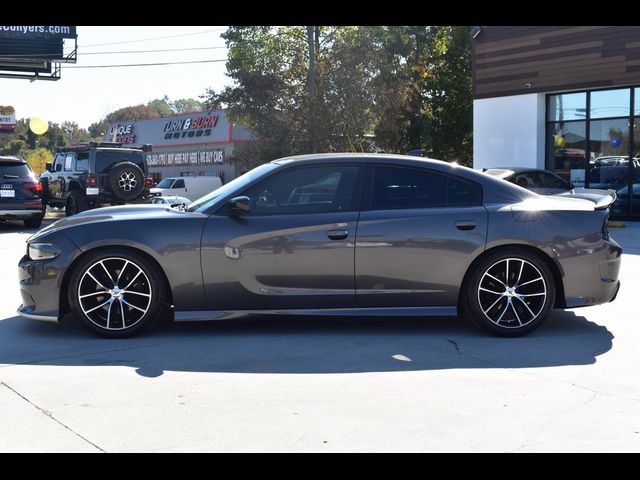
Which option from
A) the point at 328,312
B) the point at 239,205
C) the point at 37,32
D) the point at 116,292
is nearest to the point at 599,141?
the point at 328,312

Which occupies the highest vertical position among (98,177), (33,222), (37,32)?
(37,32)

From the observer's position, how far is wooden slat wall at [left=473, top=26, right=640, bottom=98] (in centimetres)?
1794

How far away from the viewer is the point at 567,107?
772 inches

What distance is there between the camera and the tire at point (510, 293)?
6.19m

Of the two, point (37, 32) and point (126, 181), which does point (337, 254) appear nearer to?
point (126, 181)

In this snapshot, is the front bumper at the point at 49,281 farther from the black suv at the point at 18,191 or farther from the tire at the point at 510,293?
the black suv at the point at 18,191

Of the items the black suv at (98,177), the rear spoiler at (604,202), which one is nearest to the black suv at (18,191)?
the black suv at (98,177)

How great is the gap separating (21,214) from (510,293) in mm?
14467

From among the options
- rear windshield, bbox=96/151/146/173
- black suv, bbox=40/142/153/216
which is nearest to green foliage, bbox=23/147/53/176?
black suv, bbox=40/142/153/216

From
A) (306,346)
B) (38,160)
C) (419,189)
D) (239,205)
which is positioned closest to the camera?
(306,346)

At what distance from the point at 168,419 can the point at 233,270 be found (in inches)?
78.8

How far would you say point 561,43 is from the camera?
62.7ft

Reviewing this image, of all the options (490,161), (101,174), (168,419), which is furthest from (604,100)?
(168,419)

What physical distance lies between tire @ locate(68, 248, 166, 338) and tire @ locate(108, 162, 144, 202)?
44.9 feet
